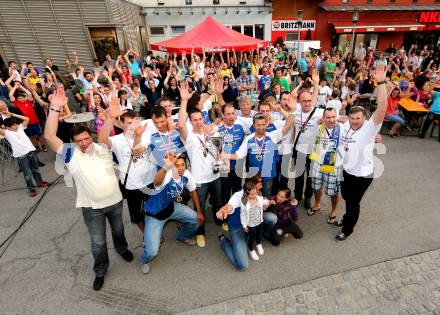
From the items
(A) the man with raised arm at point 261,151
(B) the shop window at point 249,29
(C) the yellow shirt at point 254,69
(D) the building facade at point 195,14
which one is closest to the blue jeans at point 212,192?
(A) the man with raised arm at point 261,151

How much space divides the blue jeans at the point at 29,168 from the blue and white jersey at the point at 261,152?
4.62 metres

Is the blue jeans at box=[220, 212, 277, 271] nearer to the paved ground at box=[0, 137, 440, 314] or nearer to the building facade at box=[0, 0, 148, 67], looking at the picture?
the paved ground at box=[0, 137, 440, 314]

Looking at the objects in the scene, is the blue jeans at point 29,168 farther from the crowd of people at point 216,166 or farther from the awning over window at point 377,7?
the awning over window at point 377,7

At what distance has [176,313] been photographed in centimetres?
306

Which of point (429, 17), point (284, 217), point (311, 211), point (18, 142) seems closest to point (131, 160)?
point (284, 217)

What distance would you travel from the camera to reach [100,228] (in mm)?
3285

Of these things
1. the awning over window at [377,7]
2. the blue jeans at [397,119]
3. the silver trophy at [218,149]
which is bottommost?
the blue jeans at [397,119]

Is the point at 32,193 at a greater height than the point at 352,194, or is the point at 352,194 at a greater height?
the point at 352,194

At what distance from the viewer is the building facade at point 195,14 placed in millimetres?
20266

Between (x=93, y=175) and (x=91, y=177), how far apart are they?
3cm

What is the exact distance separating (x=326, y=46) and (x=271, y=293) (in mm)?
26047

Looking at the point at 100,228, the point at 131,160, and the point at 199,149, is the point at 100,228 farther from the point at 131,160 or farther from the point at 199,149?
the point at 199,149

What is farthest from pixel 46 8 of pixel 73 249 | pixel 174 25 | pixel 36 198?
pixel 73 249

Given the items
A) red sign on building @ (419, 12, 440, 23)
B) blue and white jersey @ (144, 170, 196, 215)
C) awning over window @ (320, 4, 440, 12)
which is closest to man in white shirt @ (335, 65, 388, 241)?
blue and white jersey @ (144, 170, 196, 215)
